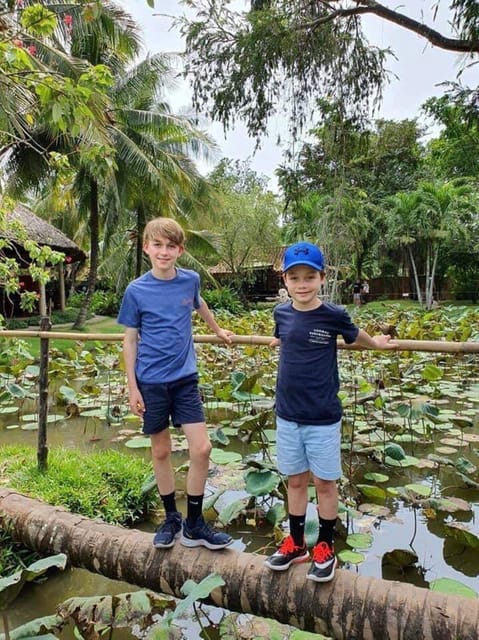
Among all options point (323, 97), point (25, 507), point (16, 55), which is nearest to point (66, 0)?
point (323, 97)

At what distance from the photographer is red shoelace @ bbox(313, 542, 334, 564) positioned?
1705 mm

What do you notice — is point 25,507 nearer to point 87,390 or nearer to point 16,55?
point 16,55

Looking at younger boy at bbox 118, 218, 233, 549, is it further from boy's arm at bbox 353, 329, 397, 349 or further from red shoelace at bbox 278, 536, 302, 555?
boy's arm at bbox 353, 329, 397, 349

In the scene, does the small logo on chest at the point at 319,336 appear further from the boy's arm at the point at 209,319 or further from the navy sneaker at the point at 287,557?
the navy sneaker at the point at 287,557

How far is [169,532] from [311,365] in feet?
2.91

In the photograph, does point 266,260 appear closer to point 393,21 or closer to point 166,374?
point 393,21

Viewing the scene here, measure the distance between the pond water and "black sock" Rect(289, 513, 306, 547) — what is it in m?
0.49

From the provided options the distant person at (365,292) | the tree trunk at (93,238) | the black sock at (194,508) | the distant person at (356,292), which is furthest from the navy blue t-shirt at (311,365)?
the distant person at (365,292)

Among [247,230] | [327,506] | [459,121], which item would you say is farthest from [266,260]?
[327,506]

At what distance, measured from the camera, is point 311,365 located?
1758mm

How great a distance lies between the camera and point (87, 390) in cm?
546

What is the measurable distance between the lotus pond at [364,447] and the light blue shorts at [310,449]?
533 mm

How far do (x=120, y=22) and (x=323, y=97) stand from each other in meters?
8.54

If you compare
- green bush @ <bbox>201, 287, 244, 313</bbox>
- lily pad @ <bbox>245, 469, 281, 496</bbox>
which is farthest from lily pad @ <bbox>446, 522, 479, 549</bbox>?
green bush @ <bbox>201, 287, 244, 313</bbox>
